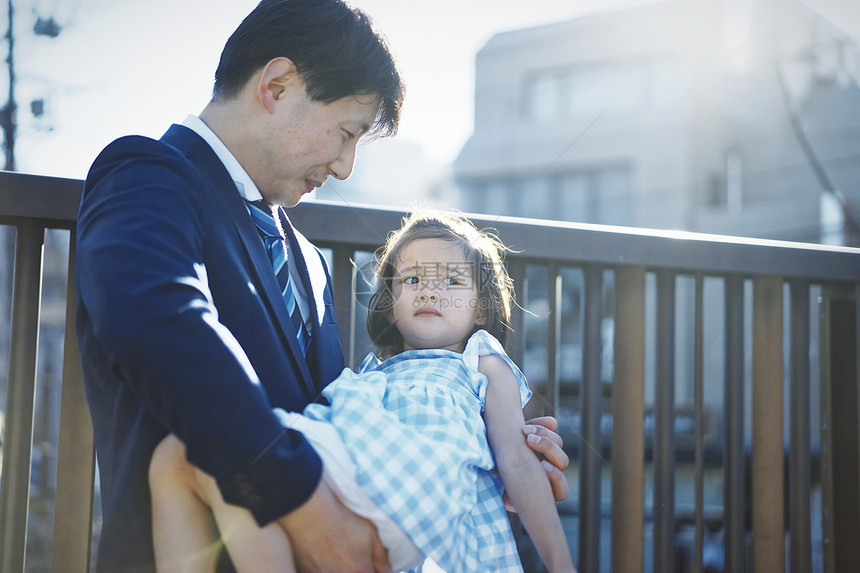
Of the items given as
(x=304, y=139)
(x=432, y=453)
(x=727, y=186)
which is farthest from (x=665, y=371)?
(x=727, y=186)

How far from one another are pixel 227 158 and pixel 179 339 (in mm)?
546

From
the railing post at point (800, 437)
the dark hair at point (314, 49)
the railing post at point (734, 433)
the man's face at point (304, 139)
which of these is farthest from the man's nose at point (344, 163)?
the railing post at point (800, 437)

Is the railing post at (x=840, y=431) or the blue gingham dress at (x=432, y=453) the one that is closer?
the blue gingham dress at (x=432, y=453)

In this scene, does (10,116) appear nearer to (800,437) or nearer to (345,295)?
(345,295)

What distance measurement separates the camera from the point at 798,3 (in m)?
16.4

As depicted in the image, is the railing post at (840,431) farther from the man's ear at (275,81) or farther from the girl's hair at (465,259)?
the man's ear at (275,81)

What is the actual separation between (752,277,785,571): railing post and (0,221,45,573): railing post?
1773 millimetres

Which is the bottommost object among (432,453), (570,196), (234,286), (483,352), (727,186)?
(432,453)

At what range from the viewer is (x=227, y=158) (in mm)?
1309

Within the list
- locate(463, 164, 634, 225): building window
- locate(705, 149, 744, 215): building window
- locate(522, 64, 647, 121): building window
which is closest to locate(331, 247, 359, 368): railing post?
locate(463, 164, 634, 225): building window

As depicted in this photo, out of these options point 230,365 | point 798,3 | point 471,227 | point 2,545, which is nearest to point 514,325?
point 471,227

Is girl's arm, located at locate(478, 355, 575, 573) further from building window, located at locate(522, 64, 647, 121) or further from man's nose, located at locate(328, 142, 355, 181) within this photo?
building window, located at locate(522, 64, 647, 121)

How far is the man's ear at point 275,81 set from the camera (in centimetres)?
132

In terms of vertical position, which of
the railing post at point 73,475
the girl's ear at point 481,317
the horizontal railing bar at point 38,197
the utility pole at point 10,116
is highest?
the utility pole at point 10,116
